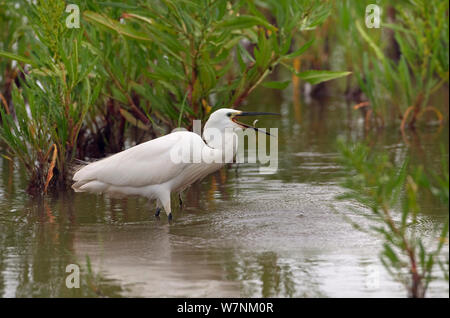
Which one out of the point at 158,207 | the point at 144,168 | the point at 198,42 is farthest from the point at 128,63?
the point at 158,207

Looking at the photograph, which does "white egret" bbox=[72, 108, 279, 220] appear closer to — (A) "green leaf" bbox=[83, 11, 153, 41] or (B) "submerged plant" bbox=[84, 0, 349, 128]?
(B) "submerged plant" bbox=[84, 0, 349, 128]

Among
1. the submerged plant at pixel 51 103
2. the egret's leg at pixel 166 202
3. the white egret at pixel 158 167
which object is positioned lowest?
the egret's leg at pixel 166 202

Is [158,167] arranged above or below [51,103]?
below

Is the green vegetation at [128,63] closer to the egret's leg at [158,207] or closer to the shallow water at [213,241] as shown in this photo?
the shallow water at [213,241]

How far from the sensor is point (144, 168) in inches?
254

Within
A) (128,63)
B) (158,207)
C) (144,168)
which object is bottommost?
(158,207)

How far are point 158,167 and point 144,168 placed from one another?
0.37 feet

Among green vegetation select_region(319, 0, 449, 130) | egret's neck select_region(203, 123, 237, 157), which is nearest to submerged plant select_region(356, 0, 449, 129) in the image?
green vegetation select_region(319, 0, 449, 130)

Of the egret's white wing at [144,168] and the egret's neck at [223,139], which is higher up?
the egret's neck at [223,139]

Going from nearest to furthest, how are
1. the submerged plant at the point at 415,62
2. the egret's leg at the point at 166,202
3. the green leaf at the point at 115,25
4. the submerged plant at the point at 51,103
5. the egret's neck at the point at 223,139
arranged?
the egret's leg at the point at 166,202 → the egret's neck at the point at 223,139 → the submerged plant at the point at 51,103 → the green leaf at the point at 115,25 → the submerged plant at the point at 415,62

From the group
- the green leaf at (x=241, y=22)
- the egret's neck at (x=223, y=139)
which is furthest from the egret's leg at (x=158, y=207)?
the green leaf at (x=241, y=22)

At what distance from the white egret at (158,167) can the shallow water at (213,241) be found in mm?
224

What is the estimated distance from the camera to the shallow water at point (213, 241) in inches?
181

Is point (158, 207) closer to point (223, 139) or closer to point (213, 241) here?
point (223, 139)
